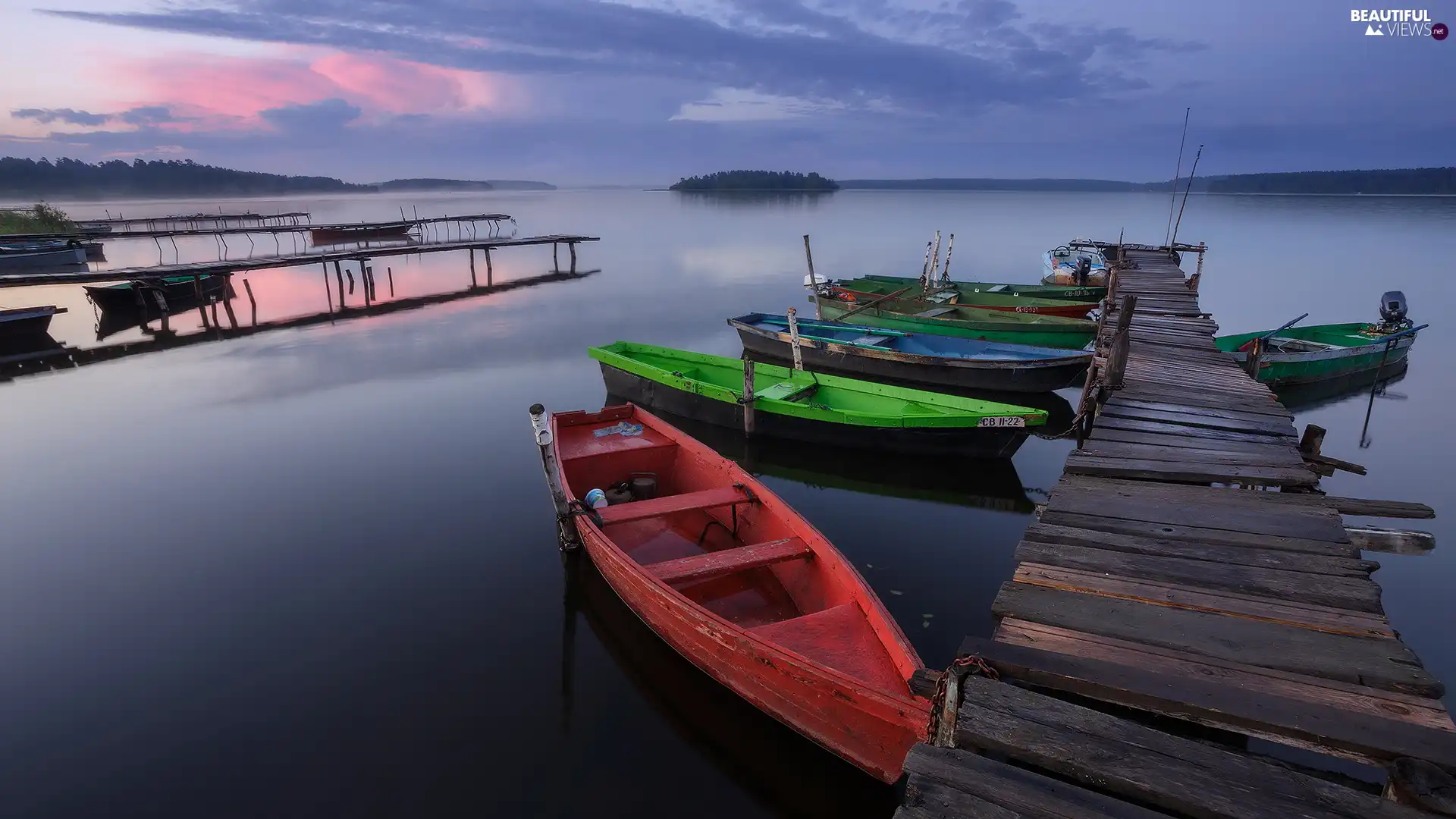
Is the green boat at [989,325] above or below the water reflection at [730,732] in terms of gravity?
above

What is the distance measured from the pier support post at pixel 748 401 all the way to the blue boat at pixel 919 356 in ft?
15.3

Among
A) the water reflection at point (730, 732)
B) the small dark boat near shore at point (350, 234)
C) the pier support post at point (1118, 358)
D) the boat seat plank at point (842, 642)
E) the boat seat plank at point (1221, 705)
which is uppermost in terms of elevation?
the small dark boat near shore at point (350, 234)

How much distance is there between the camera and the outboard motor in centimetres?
2094

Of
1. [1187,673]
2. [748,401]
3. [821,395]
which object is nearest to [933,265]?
[821,395]

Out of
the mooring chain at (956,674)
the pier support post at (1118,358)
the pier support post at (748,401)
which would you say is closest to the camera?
the mooring chain at (956,674)

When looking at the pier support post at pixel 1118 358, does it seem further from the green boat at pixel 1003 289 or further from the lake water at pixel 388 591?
the green boat at pixel 1003 289

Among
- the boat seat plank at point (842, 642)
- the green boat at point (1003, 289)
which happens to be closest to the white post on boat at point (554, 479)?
the boat seat plank at point (842, 642)

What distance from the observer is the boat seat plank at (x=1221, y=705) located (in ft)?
11.8

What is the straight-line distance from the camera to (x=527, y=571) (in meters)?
11.5

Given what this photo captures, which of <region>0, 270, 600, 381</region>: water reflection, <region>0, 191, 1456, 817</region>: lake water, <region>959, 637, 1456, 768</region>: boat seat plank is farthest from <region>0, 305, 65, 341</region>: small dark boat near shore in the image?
<region>959, 637, 1456, 768</region>: boat seat plank

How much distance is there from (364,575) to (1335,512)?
42.4 feet

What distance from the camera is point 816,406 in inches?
607

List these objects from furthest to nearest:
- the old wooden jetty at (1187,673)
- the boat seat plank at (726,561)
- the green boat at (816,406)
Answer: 1. the green boat at (816,406)
2. the boat seat plank at (726,561)
3. the old wooden jetty at (1187,673)

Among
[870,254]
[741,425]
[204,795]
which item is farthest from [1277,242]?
[204,795]
